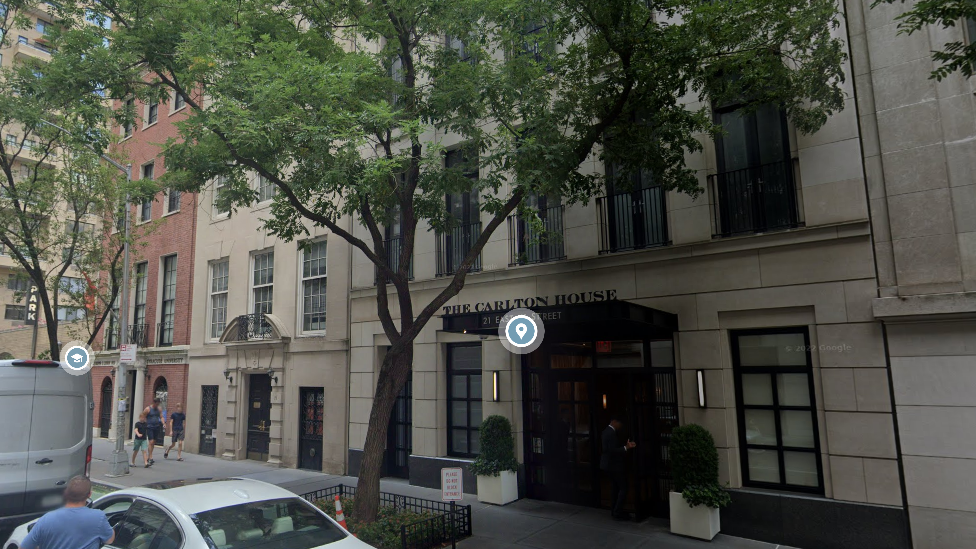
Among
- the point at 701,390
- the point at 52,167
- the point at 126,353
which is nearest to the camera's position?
the point at 701,390

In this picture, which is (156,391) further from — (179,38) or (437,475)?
(179,38)

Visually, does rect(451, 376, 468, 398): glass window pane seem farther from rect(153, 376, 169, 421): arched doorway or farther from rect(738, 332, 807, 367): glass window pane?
rect(153, 376, 169, 421): arched doorway

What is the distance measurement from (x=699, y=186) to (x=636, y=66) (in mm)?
2838

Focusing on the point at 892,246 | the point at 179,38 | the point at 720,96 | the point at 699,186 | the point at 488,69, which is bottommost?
the point at 892,246

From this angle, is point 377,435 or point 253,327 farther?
point 253,327

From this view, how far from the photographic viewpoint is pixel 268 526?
6.16 metres

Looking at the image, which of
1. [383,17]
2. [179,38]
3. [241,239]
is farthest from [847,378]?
[241,239]

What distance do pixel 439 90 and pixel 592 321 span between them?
16.7 ft

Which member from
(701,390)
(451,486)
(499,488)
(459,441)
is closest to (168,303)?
(459,441)

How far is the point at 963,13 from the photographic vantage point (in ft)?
21.3

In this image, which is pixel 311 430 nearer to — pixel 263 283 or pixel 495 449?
pixel 263 283

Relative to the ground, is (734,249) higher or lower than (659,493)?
higher

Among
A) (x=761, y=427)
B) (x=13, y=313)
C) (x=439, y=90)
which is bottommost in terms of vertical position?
(x=761, y=427)

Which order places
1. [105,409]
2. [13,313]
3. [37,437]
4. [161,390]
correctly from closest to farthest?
[37,437], [161,390], [105,409], [13,313]
